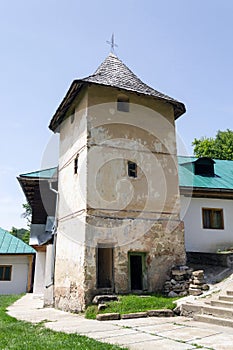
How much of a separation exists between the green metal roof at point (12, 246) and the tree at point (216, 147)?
51.2 feet

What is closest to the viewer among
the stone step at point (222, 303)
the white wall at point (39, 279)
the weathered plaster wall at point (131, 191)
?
the stone step at point (222, 303)

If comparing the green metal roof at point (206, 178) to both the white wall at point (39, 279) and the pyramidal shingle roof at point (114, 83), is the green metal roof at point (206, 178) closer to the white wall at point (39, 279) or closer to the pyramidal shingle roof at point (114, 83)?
the pyramidal shingle roof at point (114, 83)

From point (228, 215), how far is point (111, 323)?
28.0 ft

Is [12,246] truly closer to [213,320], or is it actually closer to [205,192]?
[205,192]

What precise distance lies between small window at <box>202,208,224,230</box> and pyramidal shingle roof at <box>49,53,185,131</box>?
4174 mm

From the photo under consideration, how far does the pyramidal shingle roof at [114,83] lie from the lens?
11.4m

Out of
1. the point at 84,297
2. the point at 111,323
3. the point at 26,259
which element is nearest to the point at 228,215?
the point at 84,297

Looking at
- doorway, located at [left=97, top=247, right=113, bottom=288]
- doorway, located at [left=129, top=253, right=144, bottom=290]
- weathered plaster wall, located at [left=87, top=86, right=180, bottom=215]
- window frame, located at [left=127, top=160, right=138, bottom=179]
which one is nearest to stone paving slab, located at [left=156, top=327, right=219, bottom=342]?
doorway, located at [left=97, top=247, right=113, bottom=288]

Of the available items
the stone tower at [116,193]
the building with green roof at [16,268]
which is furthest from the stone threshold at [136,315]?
the building with green roof at [16,268]

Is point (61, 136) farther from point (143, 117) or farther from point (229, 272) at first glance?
point (229, 272)

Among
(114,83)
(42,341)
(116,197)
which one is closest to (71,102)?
(114,83)

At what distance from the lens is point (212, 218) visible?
13.6 m

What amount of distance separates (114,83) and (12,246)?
591 inches

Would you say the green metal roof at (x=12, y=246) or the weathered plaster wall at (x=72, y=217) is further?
the green metal roof at (x=12, y=246)
